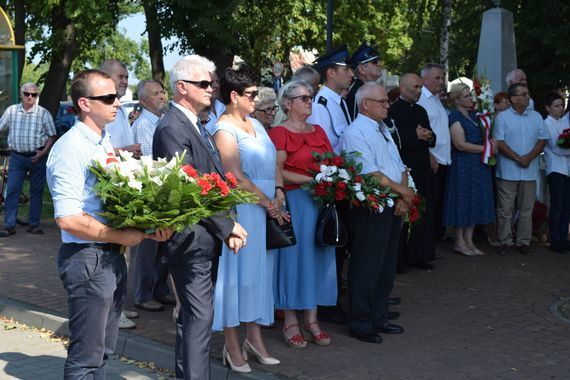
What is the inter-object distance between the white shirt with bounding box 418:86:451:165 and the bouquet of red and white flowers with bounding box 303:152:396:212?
3305 millimetres

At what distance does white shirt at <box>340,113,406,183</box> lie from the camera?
6.82 metres

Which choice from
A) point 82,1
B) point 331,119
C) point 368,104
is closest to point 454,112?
point 331,119

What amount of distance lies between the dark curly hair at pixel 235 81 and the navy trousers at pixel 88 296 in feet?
5.75

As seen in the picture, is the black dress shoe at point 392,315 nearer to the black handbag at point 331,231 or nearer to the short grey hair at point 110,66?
the black handbag at point 331,231

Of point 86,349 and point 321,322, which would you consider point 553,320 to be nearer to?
point 321,322

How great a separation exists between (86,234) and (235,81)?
1957 millimetres

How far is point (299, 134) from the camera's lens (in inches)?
263

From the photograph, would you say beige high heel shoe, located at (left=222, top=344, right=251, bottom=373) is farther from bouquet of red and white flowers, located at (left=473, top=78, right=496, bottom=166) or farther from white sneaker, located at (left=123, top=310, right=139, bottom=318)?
bouquet of red and white flowers, located at (left=473, top=78, right=496, bottom=166)

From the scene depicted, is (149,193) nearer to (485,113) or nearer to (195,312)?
(195,312)

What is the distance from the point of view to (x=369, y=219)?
6789 millimetres

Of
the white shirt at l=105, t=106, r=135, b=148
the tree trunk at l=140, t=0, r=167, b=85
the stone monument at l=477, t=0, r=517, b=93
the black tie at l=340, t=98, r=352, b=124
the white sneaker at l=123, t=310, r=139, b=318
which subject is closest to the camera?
the white sneaker at l=123, t=310, r=139, b=318

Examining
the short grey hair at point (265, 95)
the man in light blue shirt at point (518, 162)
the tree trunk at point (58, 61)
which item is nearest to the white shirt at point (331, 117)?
the short grey hair at point (265, 95)

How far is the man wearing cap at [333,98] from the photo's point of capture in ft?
25.2

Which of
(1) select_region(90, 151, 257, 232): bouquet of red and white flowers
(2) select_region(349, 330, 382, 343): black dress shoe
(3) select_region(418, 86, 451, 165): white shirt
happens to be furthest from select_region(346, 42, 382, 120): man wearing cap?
(1) select_region(90, 151, 257, 232): bouquet of red and white flowers
